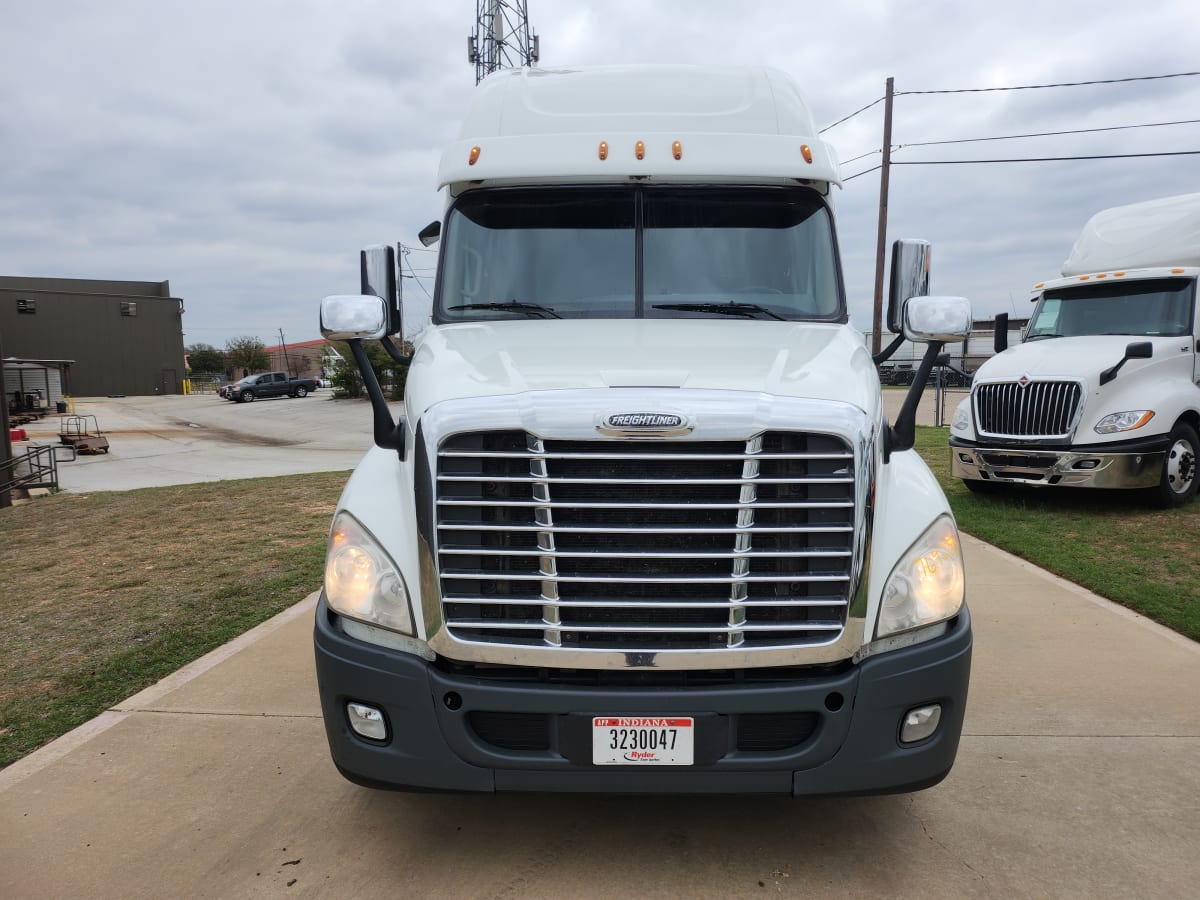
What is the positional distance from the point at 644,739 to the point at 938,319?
2.03 meters

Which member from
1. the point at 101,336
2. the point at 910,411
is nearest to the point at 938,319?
the point at 910,411

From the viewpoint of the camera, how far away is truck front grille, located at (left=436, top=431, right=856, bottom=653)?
2598mm

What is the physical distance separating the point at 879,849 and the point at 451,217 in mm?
3233

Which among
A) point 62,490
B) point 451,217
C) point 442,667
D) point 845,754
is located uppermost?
point 451,217

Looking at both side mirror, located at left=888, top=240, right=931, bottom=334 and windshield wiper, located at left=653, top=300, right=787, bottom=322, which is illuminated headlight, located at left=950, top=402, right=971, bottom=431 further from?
windshield wiper, located at left=653, top=300, right=787, bottom=322

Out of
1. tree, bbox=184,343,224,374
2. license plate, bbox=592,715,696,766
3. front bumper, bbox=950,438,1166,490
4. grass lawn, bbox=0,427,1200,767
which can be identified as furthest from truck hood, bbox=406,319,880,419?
tree, bbox=184,343,224,374

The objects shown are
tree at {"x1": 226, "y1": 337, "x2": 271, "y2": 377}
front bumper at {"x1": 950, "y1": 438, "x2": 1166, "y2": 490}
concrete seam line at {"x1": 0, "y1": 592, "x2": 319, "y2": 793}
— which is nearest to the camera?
concrete seam line at {"x1": 0, "y1": 592, "x2": 319, "y2": 793}

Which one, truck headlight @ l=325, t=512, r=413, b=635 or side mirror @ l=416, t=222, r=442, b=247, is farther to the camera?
side mirror @ l=416, t=222, r=442, b=247

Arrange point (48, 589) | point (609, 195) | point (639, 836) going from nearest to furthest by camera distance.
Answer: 1. point (639, 836)
2. point (609, 195)
3. point (48, 589)

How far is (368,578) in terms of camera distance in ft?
9.07

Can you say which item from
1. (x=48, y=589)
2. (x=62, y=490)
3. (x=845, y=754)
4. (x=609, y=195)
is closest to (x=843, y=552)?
(x=845, y=754)

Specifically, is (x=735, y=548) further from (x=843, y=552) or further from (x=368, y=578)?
(x=368, y=578)

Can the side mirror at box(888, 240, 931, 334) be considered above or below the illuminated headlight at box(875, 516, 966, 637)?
above

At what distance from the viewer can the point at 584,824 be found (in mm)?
3160
